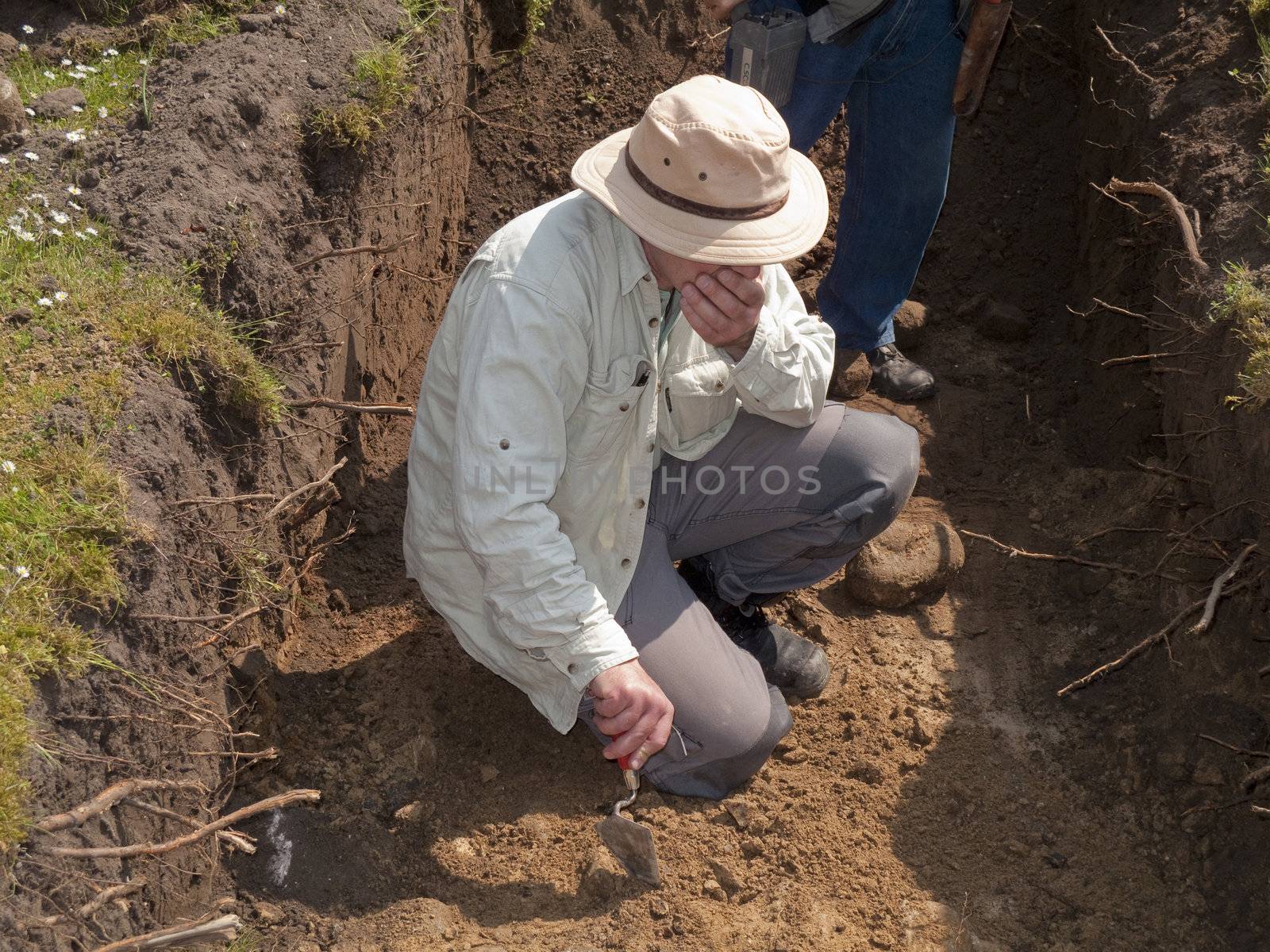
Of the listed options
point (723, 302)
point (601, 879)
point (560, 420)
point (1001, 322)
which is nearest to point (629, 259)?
point (723, 302)

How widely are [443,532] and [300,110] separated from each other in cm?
132

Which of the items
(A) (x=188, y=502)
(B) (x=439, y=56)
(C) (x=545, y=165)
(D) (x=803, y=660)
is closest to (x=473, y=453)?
(A) (x=188, y=502)

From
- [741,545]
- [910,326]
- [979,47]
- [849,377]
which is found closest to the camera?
[741,545]

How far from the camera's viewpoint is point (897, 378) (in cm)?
382

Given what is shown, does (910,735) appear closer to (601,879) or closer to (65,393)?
(601,879)

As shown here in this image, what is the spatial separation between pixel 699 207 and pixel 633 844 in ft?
4.41

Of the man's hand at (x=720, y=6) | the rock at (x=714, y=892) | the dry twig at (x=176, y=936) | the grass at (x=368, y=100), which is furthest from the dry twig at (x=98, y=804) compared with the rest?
the man's hand at (x=720, y=6)

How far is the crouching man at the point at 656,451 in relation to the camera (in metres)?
2.02

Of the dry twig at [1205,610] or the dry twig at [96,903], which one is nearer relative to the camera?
the dry twig at [96,903]

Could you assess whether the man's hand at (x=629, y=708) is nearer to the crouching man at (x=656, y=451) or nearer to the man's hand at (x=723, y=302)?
the crouching man at (x=656, y=451)

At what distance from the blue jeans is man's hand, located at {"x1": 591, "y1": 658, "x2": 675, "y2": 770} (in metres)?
1.90

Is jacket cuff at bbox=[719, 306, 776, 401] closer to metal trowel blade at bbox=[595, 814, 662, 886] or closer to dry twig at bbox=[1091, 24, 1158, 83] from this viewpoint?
metal trowel blade at bbox=[595, 814, 662, 886]

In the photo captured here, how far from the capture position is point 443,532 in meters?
2.43

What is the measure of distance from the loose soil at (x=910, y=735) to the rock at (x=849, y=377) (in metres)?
0.16
